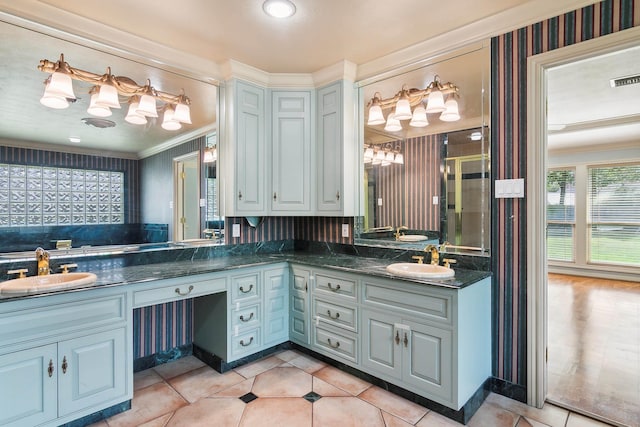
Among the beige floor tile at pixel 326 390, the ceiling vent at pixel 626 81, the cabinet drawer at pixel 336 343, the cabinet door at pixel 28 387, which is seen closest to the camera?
the cabinet door at pixel 28 387

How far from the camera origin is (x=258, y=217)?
329 centimetres

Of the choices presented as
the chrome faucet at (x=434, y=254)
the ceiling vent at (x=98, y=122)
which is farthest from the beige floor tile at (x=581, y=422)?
the ceiling vent at (x=98, y=122)

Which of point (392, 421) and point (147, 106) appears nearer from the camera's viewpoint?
point (392, 421)

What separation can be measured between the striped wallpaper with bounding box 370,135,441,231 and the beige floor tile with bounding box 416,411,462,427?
1.26 meters

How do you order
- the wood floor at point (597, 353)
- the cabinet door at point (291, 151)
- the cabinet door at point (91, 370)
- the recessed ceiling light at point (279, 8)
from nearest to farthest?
the cabinet door at point (91, 370), the recessed ceiling light at point (279, 8), the wood floor at point (597, 353), the cabinet door at point (291, 151)

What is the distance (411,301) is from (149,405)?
1.77 m

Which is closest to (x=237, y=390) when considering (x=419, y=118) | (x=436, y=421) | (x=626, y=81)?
(x=436, y=421)

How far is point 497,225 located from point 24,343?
2775mm

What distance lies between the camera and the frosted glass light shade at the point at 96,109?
233 cm

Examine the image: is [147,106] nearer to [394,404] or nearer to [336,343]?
[336,343]

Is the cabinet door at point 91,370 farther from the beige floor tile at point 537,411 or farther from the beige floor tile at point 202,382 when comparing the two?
the beige floor tile at point 537,411

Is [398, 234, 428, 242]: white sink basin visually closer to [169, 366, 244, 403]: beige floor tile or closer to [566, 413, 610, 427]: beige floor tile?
[566, 413, 610, 427]: beige floor tile

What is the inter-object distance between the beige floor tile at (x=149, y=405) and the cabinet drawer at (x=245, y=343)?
47 cm

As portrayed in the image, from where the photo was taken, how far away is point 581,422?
1.95 meters
